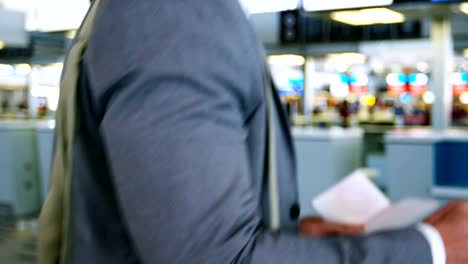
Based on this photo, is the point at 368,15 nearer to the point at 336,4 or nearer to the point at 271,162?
the point at 336,4

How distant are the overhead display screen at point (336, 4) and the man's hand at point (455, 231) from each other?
14.7 ft

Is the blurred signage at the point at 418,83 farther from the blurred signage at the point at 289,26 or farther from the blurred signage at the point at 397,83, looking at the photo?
the blurred signage at the point at 289,26

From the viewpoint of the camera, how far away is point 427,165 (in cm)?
457

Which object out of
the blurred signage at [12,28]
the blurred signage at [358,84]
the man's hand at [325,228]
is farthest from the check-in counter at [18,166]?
the blurred signage at [358,84]

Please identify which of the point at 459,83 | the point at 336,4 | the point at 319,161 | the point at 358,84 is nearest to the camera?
the point at 336,4

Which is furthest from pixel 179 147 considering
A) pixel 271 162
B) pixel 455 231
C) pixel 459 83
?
pixel 459 83

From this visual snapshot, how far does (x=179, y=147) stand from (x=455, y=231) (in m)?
0.31

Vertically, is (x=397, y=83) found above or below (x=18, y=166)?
above

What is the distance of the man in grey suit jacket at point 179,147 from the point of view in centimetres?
57

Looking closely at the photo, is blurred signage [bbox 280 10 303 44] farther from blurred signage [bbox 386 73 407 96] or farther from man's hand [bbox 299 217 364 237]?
blurred signage [bbox 386 73 407 96]

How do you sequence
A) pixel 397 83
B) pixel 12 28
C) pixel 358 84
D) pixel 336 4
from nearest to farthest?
pixel 336 4, pixel 12 28, pixel 397 83, pixel 358 84

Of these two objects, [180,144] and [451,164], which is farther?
[451,164]

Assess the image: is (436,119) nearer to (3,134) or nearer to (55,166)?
(3,134)

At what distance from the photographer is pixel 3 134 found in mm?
6973
